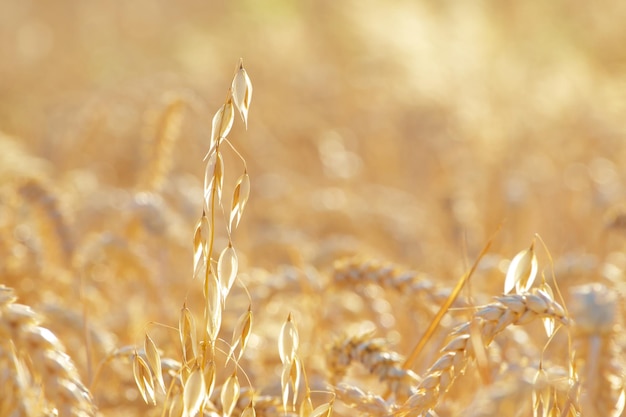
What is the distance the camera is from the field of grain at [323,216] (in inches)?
31.7

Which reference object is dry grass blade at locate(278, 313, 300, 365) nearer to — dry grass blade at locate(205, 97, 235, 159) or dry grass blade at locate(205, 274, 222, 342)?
dry grass blade at locate(205, 274, 222, 342)

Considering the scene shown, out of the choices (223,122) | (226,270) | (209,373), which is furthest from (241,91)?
(209,373)

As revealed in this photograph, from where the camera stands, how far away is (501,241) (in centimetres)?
255

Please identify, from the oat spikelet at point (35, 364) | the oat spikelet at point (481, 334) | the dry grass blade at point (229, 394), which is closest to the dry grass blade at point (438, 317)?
the oat spikelet at point (481, 334)

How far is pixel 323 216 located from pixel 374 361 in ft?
5.76

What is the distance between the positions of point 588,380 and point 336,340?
0.42 meters

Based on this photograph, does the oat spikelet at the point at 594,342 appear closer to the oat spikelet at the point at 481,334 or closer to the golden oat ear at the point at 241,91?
the oat spikelet at the point at 481,334

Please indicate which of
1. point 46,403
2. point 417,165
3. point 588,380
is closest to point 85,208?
point 46,403

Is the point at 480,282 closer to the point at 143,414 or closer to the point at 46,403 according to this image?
the point at 143,414

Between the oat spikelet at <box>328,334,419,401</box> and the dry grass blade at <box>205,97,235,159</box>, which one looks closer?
the dry grass blade at <box>205,97,235,159</box>

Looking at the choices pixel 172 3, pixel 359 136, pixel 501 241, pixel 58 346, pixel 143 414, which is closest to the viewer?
pixel 58 346

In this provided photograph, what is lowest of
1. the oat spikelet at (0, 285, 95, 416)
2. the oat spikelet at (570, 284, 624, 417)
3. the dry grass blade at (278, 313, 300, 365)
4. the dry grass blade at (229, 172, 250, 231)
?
the oat spikelet at (0, 285, 95, 416)

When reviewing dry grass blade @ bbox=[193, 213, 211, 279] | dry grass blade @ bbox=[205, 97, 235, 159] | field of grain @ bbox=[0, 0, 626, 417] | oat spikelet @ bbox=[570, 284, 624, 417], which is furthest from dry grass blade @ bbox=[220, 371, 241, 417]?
oat spikelet @ bbox=[570, 284, 624, 417]

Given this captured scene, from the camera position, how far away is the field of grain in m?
0.81
